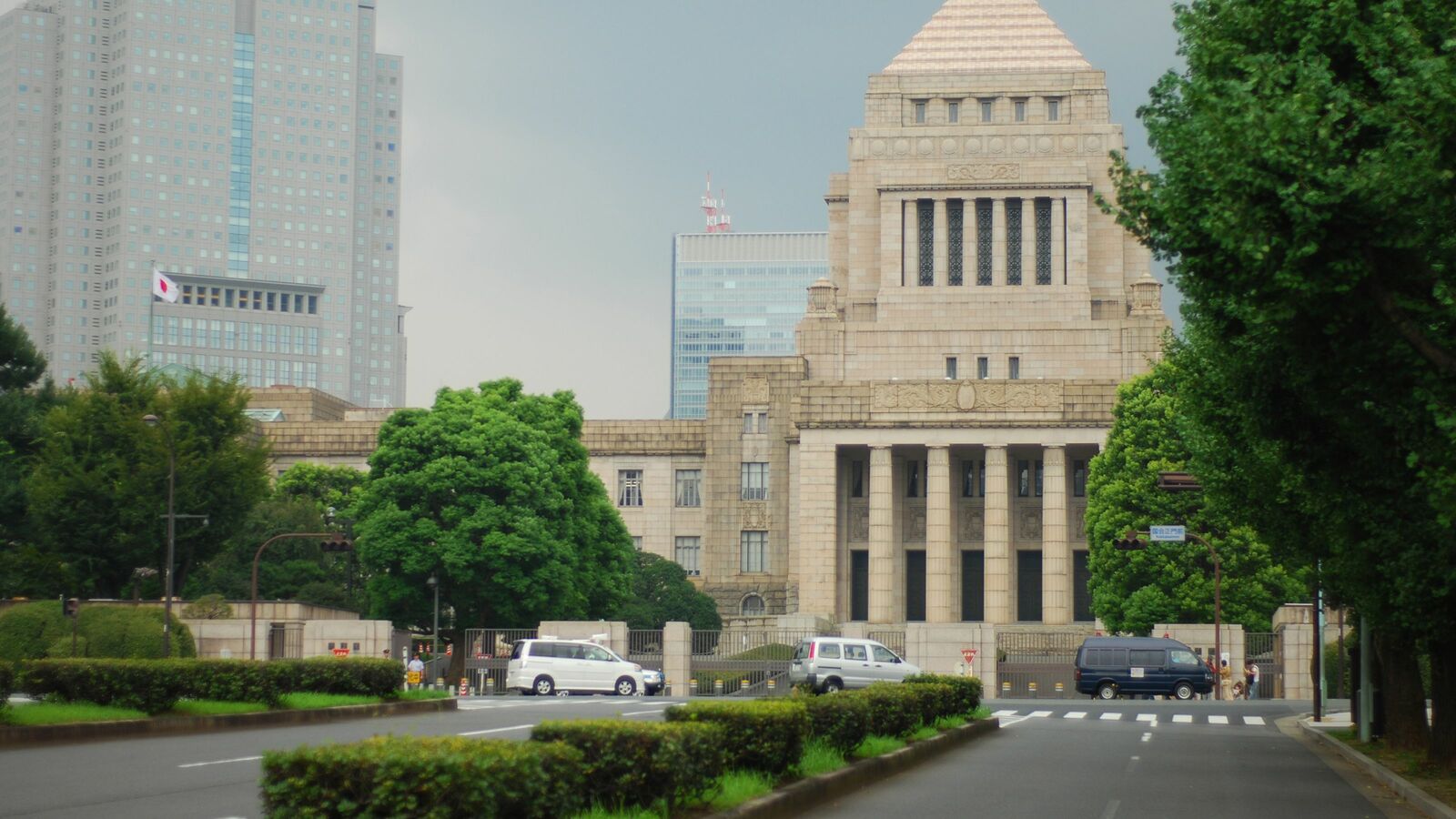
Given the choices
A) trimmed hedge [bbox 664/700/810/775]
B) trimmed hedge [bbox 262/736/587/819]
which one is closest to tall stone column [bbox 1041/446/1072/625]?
trimmed hedge [bbox 664/700/810/775]

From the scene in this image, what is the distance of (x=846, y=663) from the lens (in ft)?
152

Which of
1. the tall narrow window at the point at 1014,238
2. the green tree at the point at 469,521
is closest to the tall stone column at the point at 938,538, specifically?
the tall narrow window at the point at 1014,238

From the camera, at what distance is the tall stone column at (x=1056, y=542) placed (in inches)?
3226

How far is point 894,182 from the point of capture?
93500 mm

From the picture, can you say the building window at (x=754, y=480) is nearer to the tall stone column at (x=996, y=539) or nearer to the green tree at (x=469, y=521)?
the tall stone column at (x=996, y=539)

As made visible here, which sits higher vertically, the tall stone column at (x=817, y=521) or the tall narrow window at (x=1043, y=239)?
the tall narrow window at (x=1043, y=239)

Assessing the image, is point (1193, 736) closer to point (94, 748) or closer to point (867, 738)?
point (867, 738)

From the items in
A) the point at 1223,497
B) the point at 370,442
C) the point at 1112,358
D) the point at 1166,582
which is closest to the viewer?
the point at 1223,497

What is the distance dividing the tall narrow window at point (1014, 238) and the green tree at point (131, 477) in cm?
4380

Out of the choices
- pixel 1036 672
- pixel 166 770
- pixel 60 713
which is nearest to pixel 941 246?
pixel 1036 672

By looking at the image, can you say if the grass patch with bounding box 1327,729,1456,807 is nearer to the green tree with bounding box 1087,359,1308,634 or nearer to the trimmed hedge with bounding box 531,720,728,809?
the trimmed hedge with bounding box 531,720,728,809

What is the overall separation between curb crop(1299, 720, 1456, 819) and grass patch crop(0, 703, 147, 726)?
16937mm

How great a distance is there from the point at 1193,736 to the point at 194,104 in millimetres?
180738

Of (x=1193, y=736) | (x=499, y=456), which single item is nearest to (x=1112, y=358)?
(x=499, y=456)
